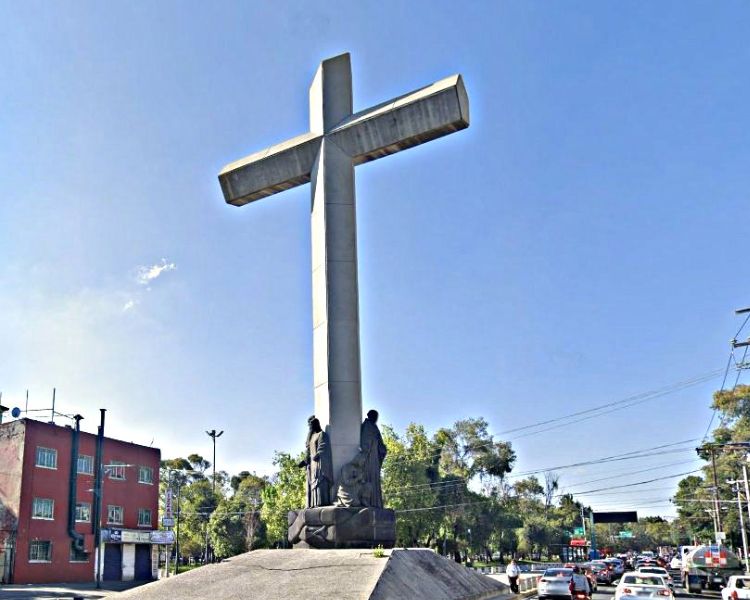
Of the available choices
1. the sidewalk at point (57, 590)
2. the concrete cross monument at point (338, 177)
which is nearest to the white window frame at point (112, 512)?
the sidewalk at point (57, 590)

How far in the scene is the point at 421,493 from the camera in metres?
56.2

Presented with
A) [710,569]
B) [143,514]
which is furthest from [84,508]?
[710,569]

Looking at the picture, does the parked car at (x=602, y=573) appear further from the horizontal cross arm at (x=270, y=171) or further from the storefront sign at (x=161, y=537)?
the horizontal cross arm at (x=270, y=171)

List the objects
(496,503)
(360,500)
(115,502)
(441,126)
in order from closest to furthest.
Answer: (360,500) < (441,126) < (115,502) < (496,503)

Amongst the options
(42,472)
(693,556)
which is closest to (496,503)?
(693,556)

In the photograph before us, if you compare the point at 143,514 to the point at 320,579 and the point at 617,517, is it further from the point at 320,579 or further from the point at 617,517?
the point at 617,517

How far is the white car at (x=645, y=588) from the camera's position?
22.8m

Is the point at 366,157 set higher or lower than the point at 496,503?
higher

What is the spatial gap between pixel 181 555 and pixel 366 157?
288ft

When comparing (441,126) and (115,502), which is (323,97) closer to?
(441,126)

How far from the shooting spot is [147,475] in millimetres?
56750

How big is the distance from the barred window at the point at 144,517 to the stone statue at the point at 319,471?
138 feet

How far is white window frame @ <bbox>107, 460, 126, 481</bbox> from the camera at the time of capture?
5291 cm

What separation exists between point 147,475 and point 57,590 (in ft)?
55.4
